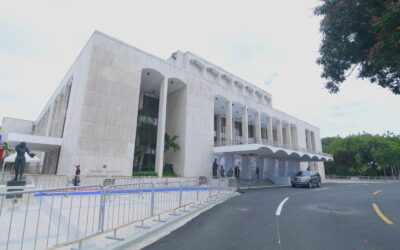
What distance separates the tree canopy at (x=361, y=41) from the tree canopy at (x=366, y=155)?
49.1 metres

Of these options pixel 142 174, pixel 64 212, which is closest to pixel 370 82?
pixel 64 212

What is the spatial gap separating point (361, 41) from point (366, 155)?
5819 cm

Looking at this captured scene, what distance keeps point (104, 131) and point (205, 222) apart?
617 inches

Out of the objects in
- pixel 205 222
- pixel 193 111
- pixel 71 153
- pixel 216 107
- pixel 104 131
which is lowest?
pixel 205 222

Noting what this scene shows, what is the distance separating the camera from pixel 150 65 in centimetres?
2411

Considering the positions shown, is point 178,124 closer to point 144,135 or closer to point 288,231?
point 144,135

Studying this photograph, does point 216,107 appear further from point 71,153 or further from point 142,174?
point 71,153

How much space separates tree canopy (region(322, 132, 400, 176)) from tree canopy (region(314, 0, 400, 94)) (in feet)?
161

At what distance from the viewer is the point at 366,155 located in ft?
176

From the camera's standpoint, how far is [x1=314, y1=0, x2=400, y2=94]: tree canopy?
604 cm

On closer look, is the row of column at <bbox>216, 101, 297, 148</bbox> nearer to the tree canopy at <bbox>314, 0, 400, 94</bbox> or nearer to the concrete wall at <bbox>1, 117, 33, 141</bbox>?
the tree canopy at <bbox>314, 0, 400, 94</bbox>

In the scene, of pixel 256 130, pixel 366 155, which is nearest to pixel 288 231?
pixel 256 130

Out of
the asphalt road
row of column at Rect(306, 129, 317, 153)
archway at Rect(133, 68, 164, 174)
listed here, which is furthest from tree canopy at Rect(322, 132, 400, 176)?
the asphalt road

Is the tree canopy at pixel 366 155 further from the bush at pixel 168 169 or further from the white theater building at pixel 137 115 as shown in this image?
the bush at pixel 168 169
